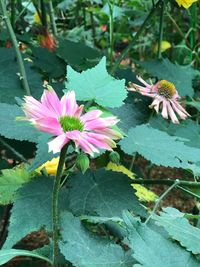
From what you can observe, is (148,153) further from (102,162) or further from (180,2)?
(180,2)

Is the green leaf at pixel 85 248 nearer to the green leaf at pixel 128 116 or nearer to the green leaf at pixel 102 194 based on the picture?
the green leaf at pixel 102 194

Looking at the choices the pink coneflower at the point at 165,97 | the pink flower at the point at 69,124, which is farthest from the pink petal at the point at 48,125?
the pink coneflower at the point at 165,97

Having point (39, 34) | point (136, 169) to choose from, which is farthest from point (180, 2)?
point (39, 34)

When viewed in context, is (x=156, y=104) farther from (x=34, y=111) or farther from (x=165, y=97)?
(x=34, y=111)

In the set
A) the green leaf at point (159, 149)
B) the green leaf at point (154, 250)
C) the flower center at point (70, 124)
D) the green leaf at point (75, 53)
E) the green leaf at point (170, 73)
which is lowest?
the green leaf at point (170, 73)

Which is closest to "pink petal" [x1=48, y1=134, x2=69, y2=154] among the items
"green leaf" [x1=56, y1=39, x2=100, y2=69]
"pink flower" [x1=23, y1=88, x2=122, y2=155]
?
"pink flower" [x1=23, y1=88, x2=122, y2=155]

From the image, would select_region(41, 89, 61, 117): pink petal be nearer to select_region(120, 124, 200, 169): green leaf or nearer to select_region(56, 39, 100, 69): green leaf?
select_region(120, 124, 200, 169): green leaf

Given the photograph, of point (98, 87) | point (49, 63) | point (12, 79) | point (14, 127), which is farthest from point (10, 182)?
point (49, 63)
